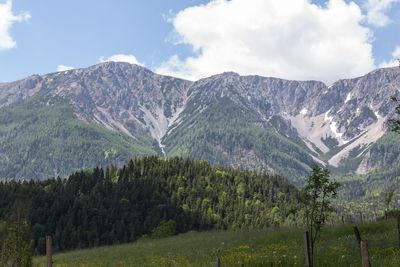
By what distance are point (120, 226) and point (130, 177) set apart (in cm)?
4766

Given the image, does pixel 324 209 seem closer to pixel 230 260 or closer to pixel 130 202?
pixel 230 260

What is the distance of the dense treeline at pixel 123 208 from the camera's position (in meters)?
139

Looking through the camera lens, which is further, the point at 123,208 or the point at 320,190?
the point at 123,208

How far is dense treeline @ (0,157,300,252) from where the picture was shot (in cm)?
13925

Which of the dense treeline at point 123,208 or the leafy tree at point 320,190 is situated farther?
the dense treeline at point 123,208

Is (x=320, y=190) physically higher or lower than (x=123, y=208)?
higher

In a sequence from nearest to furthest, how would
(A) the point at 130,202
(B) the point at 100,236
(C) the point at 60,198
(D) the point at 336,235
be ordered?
(D) the point at 336,235 < (B) the point at 100,236 < (C) the point at 60,198 < (A) the point at 130,202

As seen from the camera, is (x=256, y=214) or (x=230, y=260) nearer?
(x=230, y=260)

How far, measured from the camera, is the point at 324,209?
1069 inches

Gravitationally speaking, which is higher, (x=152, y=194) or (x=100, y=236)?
(x=152, y=194)

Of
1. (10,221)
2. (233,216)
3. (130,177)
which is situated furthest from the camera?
(130,177)

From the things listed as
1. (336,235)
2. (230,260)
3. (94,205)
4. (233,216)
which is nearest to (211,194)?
(233,216)

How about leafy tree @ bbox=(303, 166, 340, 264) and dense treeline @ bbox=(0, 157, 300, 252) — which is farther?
dense treeline @ bbox=(0, 157, 300, 252)

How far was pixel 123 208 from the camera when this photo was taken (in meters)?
159
